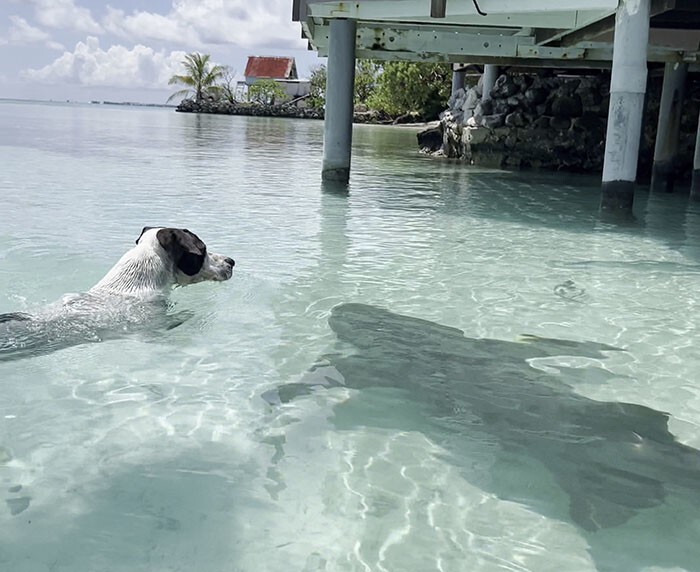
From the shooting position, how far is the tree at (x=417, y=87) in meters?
61.2

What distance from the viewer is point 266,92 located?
298ft

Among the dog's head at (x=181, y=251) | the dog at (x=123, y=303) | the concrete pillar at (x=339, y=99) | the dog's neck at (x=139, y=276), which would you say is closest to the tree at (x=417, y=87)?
the concrete pillar at (x=339, y=99)

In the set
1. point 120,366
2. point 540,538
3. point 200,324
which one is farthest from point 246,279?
point 540,538

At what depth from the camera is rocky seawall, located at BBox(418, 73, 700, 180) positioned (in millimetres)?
23375

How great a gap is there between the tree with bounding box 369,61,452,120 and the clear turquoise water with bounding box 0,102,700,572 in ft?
175

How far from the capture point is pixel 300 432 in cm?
424

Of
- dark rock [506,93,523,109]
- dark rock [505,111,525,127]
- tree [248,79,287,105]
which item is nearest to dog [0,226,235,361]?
dark rock [505,111,525,127]

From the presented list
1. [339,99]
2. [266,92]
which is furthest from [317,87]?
[339,99]

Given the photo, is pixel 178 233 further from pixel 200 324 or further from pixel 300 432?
pixel 300 432

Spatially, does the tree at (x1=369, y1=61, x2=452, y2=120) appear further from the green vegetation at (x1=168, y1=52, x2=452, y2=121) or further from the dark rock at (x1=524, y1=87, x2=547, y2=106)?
the dark rock at (x1=524, y1=87, x2=547, y2=106)

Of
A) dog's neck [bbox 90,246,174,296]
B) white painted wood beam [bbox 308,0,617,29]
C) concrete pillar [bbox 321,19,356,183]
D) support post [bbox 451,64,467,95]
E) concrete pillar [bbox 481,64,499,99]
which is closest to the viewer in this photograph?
dog's neck [bbox 90,246,174,296]

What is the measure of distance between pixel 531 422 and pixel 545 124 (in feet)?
67.6

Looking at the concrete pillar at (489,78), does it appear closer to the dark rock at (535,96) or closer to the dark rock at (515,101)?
the dark rock at (515,101)

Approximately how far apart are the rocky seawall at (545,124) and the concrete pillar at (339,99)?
29.0 ft
